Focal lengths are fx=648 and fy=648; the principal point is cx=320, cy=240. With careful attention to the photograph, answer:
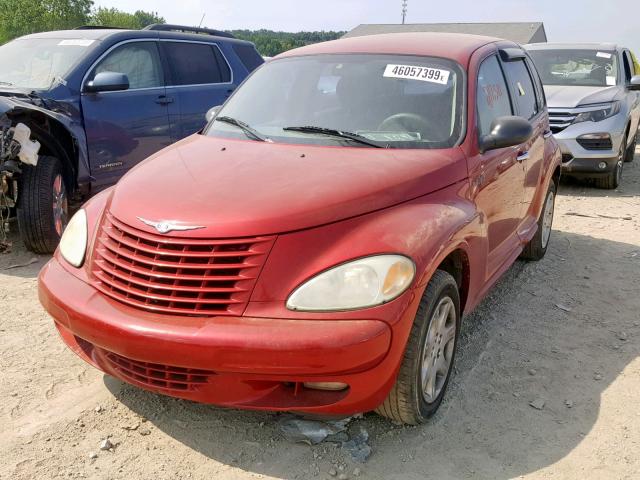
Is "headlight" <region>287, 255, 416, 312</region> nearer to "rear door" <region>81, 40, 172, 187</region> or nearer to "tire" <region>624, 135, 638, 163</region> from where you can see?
"rear door" <region>81, 40, 172, 187</region>

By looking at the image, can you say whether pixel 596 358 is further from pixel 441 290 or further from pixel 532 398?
pixel 441 290

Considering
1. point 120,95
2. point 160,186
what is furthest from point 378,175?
point 120,95

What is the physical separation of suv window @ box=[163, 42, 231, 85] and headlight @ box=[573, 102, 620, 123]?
4.32 metres

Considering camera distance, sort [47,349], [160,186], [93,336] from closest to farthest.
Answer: [93,336], [160,186], [47,349]

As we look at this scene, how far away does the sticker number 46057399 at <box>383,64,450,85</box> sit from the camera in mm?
3615

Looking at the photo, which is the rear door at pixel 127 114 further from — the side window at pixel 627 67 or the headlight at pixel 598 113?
the side window at pixel 627 67

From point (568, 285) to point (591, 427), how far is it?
6.50ft

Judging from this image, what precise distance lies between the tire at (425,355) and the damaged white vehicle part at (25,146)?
3338mm

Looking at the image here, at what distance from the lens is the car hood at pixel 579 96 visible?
26.5ft

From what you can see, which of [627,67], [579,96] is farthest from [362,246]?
[627,67]

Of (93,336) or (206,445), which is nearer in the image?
(93,336)

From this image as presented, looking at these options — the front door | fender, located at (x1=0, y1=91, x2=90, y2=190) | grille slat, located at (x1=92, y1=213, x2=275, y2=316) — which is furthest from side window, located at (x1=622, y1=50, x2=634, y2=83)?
grille slat, located at (x1=92, y1=213, x2=275, y2=316)

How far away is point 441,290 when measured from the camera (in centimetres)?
280

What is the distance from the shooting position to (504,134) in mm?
3453
